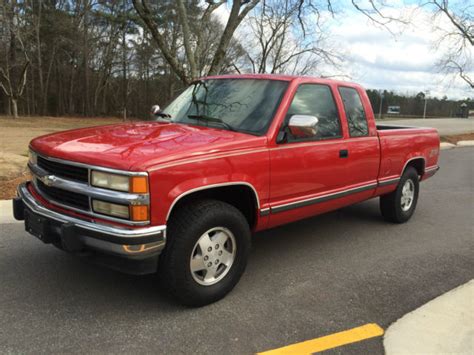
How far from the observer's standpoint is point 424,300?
3.73 m

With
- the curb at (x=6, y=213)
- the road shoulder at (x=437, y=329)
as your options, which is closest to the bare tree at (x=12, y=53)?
the curb at (x=6, y=213)

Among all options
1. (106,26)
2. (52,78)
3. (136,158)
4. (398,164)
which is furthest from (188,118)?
(52,78)

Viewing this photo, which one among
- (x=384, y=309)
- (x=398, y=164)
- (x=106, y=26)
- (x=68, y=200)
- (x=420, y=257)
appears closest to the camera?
(x=68, y=200)

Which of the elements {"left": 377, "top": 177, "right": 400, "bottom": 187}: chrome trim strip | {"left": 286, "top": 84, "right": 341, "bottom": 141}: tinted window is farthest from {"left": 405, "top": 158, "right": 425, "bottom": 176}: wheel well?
{"left": 286, "top": 84, "right": 341, "bottom": 141}: tinted window

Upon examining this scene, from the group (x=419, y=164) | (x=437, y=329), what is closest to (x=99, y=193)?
(x=437, y=329)

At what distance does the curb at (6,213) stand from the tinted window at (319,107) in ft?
12.7

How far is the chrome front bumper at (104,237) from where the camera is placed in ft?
9.63

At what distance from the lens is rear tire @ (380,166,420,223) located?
590cm

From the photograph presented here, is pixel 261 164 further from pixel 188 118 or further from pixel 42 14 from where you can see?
pixel 42 14

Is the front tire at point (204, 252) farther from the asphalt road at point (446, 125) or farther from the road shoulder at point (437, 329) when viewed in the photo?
the asphalt road at point (446, 125)

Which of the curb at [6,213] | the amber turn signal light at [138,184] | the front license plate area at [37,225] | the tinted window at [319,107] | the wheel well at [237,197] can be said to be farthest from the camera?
the curb at [6,213]

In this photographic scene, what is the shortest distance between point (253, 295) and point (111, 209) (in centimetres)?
146

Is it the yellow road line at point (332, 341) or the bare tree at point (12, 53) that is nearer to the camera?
the yellow road line at point (332, 341)

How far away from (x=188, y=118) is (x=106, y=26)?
42.4 metres
